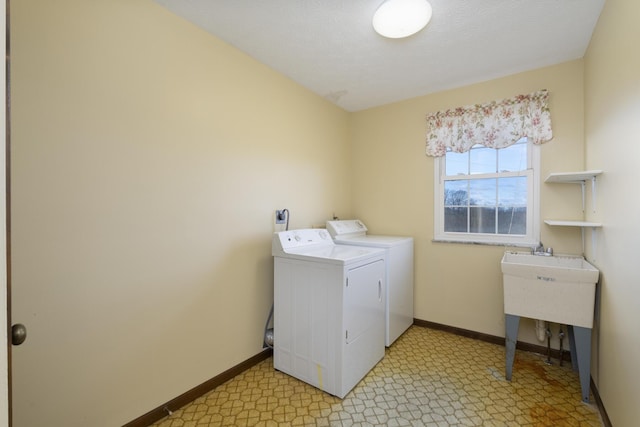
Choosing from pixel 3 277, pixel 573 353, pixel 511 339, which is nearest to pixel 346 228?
pixel 511 339

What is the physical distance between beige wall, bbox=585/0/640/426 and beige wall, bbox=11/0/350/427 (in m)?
2.18

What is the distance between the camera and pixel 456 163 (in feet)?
9.44

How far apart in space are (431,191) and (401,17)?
1.71 m

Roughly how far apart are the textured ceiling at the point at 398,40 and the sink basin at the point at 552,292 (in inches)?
63.1

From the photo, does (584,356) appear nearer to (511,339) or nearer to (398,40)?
(511,339)

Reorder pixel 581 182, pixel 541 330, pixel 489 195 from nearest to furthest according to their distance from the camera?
pixel 581 182, pixel 541 330, pixel 489 195

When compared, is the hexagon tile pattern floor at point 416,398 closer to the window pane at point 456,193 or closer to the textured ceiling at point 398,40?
the window pane at point 456,193

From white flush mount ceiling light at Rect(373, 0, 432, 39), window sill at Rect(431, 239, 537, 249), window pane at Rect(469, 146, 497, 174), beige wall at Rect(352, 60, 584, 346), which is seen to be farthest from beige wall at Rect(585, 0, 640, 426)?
white flush mount ceiling light at Rect(373, 0, 432, 39)

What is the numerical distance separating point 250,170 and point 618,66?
2287 mm

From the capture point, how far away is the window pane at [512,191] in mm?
2551

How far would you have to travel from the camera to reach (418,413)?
1791 millimetres

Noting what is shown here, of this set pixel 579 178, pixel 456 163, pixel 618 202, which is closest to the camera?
pixel 618 202

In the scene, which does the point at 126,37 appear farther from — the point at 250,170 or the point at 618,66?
the point at 618,66

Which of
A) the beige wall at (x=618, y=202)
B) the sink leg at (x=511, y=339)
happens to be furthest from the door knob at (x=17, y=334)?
the sink leg at (x=511, y=339)
